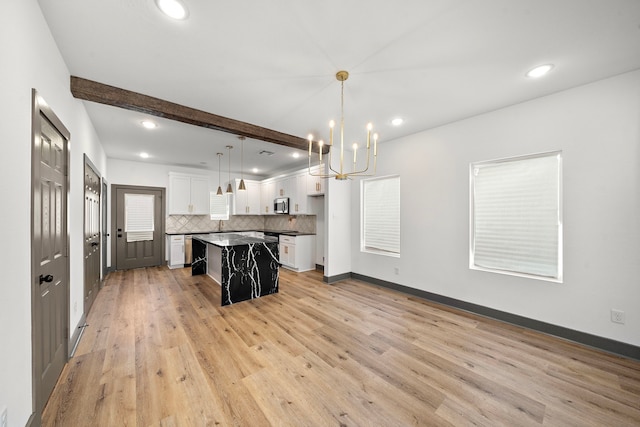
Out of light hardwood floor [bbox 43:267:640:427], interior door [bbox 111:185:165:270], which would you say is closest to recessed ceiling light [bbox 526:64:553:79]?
light hardwood floor [bbox 43:267:640:427]

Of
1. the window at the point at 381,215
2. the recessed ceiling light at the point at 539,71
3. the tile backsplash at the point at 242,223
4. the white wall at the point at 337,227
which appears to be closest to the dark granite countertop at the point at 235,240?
the white wall at the point at 337,227

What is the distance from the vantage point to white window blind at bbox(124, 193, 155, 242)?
591 cm

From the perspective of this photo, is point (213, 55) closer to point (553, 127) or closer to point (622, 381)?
point (553, 127)

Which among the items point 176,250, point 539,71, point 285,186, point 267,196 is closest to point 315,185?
point 285,186

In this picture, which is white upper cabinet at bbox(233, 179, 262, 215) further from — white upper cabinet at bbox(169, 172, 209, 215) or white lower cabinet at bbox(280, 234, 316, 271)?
white lower cabinet at bbox(280, 234, 316, 271)

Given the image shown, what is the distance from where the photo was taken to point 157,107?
9.36 ft

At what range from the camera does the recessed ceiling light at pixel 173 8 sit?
1.57 meters

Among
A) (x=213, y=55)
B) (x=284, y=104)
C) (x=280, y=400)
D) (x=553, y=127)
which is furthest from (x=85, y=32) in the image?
(x=553, y=127)

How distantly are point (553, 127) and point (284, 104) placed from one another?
315 centimetres

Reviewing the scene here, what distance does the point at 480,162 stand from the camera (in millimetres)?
3285

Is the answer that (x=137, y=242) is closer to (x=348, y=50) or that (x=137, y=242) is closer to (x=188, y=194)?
(x=188, y=194)

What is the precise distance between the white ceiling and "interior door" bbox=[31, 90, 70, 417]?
0.77 meters

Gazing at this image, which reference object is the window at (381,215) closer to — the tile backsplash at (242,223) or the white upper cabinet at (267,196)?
the tile backsplash at (242,223)

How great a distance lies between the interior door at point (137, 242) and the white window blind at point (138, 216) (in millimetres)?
51
